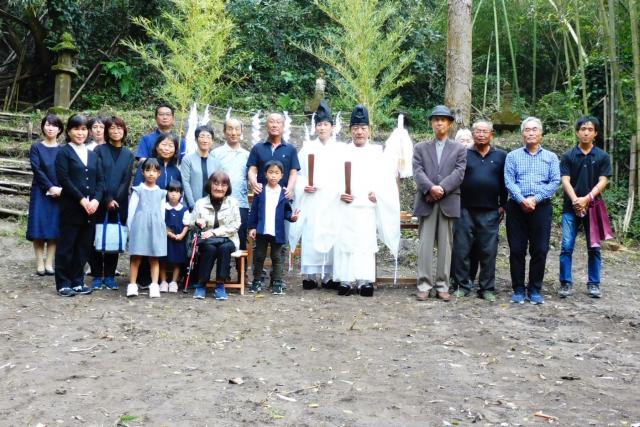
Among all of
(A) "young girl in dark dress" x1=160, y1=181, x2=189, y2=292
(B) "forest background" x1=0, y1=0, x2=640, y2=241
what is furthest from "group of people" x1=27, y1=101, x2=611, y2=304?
(B) "forest background" x1=0, y1=0, x2=640, y2=241

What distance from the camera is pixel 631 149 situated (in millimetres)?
9891

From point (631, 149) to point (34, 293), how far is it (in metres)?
8.45

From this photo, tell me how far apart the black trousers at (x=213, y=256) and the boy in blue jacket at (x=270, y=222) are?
0.36m

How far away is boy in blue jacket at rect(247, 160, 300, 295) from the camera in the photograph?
6.18m

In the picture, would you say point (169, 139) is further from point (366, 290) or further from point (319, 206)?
point (366, 290)

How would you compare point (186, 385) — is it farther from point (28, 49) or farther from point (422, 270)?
point (28, 49)

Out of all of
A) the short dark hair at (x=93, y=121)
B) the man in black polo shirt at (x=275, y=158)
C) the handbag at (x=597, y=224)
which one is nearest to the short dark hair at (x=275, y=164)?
the man in black polo shirt at (x=275, y=158)

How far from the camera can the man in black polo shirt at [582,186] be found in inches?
240

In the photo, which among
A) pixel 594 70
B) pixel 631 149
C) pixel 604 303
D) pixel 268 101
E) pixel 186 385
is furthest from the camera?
pixel 268 101

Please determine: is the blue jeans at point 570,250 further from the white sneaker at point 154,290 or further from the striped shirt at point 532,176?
the white sneaker at point 154,290

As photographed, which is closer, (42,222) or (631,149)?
(42,222)

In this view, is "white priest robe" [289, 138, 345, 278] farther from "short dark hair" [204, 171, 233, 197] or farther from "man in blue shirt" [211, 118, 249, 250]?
"short dark hair" [204, 171, 233, 197]

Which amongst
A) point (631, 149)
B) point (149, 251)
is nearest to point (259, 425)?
point (149, 251)

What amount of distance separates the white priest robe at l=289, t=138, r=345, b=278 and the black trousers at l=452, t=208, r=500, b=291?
120cm
